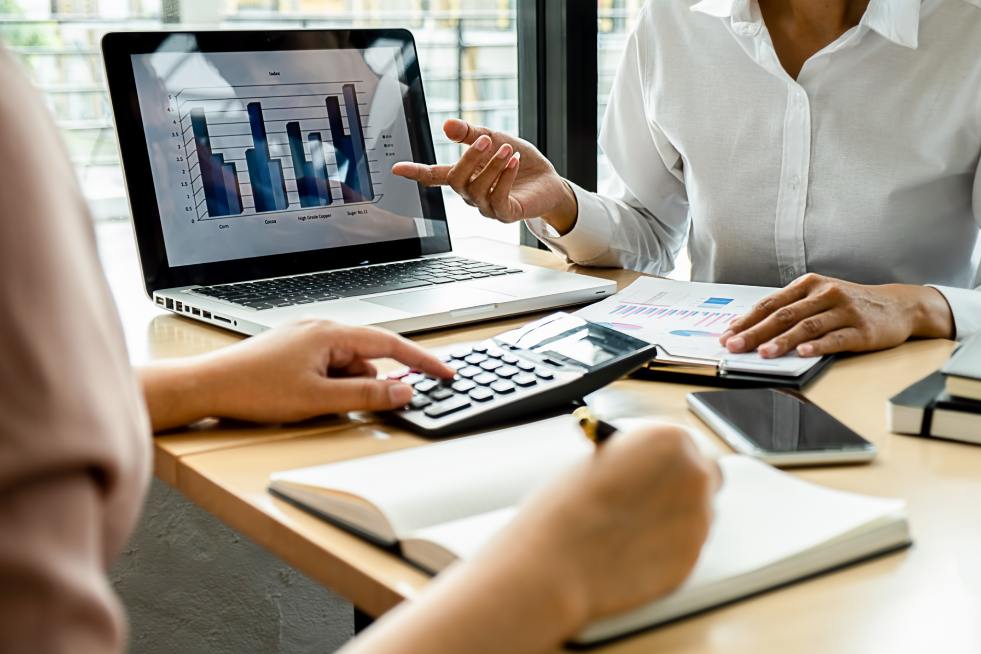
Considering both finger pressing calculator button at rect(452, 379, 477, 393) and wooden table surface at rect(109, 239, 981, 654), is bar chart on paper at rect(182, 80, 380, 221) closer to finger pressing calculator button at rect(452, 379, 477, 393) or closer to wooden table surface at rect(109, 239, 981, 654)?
wooden table surface at rect(109, 239, 981, 654)

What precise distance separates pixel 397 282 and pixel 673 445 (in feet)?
2.40

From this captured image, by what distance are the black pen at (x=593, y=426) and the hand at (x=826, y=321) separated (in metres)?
0.21

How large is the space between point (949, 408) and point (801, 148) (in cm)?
68

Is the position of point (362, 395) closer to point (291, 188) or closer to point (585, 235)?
point (291, 188)

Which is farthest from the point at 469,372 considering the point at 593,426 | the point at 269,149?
the point at 269,149

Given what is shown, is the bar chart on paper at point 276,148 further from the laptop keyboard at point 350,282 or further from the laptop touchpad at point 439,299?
the laptop touchpad at point 439,299

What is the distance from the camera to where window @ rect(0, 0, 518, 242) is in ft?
4.58

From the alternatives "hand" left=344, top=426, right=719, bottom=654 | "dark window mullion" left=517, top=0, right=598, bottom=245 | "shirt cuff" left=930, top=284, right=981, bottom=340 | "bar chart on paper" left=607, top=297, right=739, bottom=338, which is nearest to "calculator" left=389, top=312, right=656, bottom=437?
"bar chart on paper" left=607, top=297, right=739, bottom=338

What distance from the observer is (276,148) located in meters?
1.22

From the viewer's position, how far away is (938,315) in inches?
41.8

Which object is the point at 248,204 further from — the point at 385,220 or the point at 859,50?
the point at 859,50

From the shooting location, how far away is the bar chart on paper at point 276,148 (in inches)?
46.4

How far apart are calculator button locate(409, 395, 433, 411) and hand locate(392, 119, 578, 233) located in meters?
0.44

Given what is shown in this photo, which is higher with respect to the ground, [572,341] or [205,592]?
Answer: [572,341]
